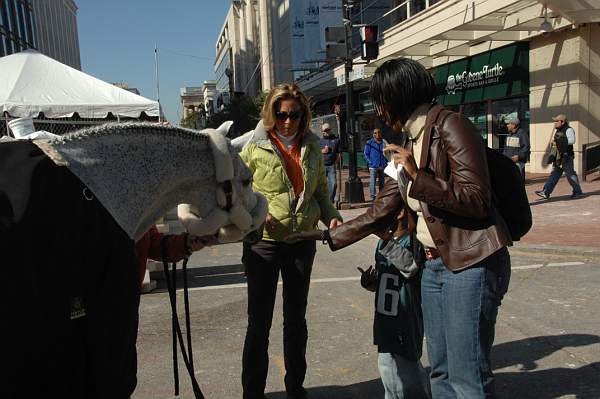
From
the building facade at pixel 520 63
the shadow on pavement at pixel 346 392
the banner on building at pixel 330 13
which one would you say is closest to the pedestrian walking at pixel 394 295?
the shadow on pavement at pixel 346 392

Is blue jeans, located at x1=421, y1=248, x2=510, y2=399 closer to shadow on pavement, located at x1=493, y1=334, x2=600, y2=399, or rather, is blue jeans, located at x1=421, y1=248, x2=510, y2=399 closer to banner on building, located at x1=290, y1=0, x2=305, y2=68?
shadow on pavement, located at x1=493, y1=334, x2=600, y2=399

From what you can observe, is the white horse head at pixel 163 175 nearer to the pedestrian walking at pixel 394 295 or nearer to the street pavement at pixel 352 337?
the pedestrian walking at pixel 394 295

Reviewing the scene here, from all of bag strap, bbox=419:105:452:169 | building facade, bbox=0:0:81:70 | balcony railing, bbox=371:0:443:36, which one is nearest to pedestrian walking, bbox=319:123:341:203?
balcony railing, bbox=371:0:443:36

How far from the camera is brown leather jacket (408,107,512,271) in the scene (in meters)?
2.17

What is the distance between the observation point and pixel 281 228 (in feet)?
10.3

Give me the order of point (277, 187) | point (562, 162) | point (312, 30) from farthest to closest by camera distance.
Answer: point (312, 30) < point (562, 162) < point (277, 187)

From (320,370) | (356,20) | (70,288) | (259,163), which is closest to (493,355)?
(320,370)

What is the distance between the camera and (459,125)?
7.35ft

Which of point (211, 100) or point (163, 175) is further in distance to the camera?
point (211, 100)

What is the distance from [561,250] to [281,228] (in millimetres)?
5287

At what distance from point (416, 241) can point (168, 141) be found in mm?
1473

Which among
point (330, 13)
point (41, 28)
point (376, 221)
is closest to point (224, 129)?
point (376, 221)

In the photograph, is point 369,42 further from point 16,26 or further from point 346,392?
point 16,26

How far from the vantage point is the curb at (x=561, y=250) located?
6.86 metres
